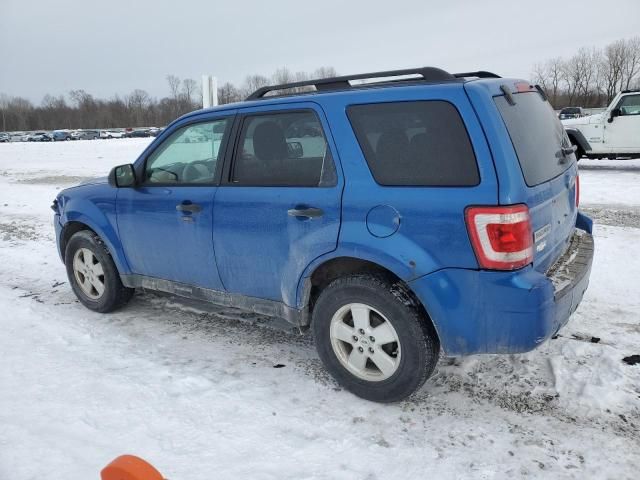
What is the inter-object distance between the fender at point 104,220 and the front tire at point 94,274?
3.9 inches

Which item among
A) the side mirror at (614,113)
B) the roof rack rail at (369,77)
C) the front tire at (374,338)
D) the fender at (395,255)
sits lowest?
the front tire at (374,338)

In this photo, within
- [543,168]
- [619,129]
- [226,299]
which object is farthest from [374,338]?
[619,129]

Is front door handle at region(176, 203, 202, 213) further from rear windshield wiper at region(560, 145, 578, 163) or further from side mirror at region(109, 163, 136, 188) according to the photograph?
rear windshield wiper at region(560, 145, 578, 163)

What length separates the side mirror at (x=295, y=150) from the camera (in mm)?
3414

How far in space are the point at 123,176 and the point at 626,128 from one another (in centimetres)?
1313

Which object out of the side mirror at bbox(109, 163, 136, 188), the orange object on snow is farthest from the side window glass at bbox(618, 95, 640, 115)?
the orange object on snow

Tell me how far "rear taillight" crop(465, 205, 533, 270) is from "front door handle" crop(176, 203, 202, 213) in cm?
203

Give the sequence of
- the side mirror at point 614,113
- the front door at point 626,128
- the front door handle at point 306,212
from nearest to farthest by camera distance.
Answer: the front door handle at point 306,212
the front door at point 626,128
the side mirror at point 614,113

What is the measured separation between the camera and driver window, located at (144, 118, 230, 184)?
12.8 feet

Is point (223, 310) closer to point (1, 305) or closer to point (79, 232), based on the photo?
point (79, 232)

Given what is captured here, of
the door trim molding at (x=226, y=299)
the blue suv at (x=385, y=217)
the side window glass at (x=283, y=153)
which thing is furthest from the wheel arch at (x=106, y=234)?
the side window glass at (x=283, y=153)

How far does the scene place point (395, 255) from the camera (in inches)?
114

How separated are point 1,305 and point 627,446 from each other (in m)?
5.28

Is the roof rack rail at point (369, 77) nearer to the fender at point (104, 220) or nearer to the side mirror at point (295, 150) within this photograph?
the side mirror at point (295, 150)
